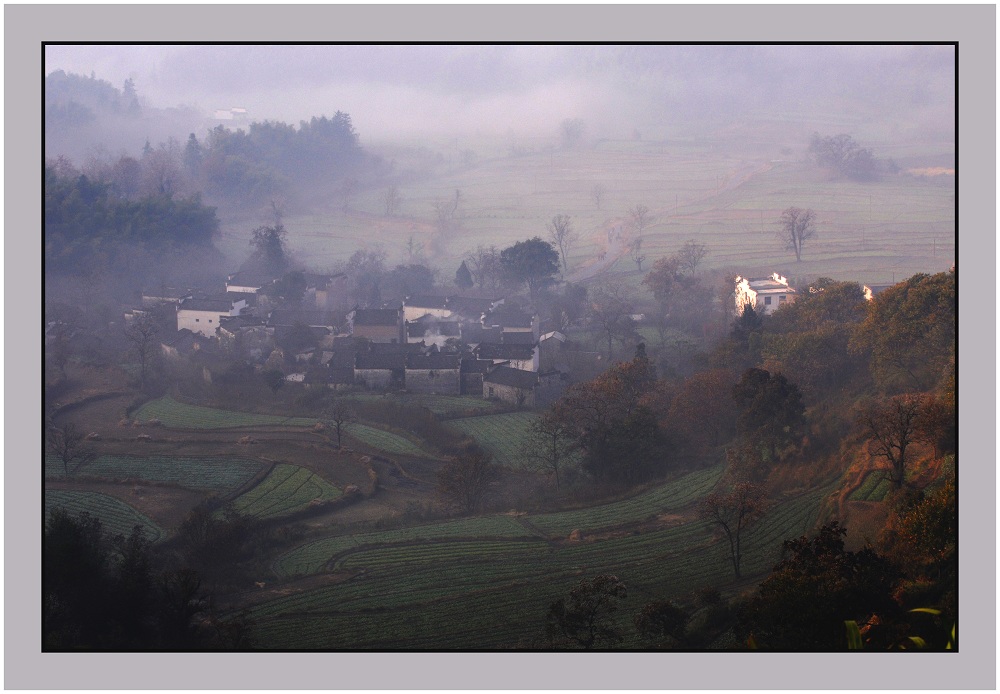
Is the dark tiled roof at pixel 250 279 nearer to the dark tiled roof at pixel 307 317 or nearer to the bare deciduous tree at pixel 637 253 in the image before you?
the dark tiled roof at pixel 307 317

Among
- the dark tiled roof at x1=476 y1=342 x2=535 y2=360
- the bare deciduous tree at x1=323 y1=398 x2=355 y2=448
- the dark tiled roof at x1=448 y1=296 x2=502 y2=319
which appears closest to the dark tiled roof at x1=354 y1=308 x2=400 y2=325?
the dark tiled roof at x1=448 y1=296 x2=502 y2=319

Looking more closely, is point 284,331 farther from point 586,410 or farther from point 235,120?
point 586,410

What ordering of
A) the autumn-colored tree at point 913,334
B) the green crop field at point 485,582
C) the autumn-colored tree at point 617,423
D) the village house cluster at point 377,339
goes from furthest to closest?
the village house cluster at point 377,339 < the autumn-colored tree at point 617,423 < the autumn-colored tree at point 913,334 < the green crop field at point 485,582

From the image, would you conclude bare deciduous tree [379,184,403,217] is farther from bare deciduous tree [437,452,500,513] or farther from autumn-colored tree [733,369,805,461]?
autumn-colored tree [733,369,805,461]

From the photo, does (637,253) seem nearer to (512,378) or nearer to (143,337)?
(512,378)

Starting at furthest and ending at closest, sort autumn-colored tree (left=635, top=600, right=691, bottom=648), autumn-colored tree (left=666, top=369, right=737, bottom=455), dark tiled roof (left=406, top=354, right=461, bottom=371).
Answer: dark tiled roof (left=406, top=354, right=461, bottom=371)
autumn-colored tree (left=666, top=369, right=737, bottom=455)
autumn-colored tree (left=635, top=600, right=691, bottom=648)

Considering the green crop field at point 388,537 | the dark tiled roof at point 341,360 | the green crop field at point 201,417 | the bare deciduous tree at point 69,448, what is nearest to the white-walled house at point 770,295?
the dark tiled roof at point 341,360
